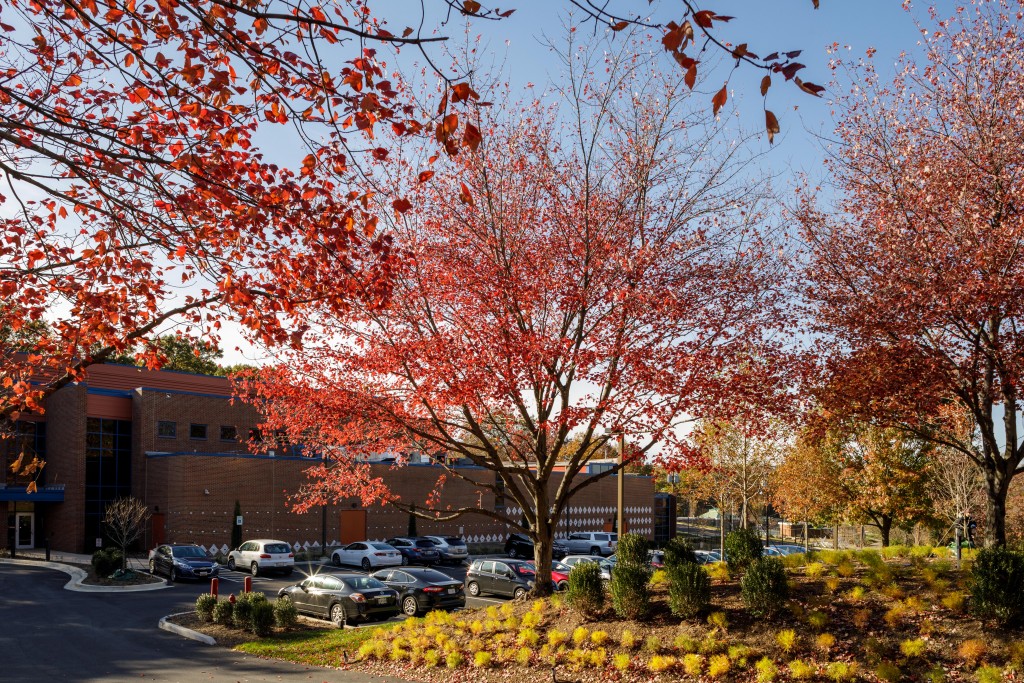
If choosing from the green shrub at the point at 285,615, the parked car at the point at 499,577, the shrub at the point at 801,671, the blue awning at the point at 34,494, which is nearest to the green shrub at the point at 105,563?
the blue awning at the point at 34,494

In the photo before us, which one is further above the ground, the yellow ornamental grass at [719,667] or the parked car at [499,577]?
the yellow ornamental grass at [719,667]

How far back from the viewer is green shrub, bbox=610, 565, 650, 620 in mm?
14672

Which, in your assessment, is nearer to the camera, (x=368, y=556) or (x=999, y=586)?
(x=999, y=586)

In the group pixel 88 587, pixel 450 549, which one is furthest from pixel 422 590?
pixel 450 549

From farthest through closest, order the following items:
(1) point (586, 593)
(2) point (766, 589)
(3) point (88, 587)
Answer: (3) point (88, 587), (1) point (586, 593), (2) point (766, 589)

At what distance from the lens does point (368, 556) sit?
124 feet

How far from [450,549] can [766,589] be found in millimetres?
31651

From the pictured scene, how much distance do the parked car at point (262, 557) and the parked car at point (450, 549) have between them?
29.1ft

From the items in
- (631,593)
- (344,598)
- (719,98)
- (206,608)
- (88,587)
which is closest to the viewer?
(719,98)

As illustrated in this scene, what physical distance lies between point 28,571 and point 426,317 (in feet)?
91.2

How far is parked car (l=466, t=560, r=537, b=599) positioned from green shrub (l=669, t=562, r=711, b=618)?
529 inches

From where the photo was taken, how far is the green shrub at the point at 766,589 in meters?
13.5

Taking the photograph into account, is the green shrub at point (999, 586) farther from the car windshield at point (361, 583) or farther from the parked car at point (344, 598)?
the car windshield at point (361, 583)

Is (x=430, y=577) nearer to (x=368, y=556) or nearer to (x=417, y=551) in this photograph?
(x=368, y=556)
